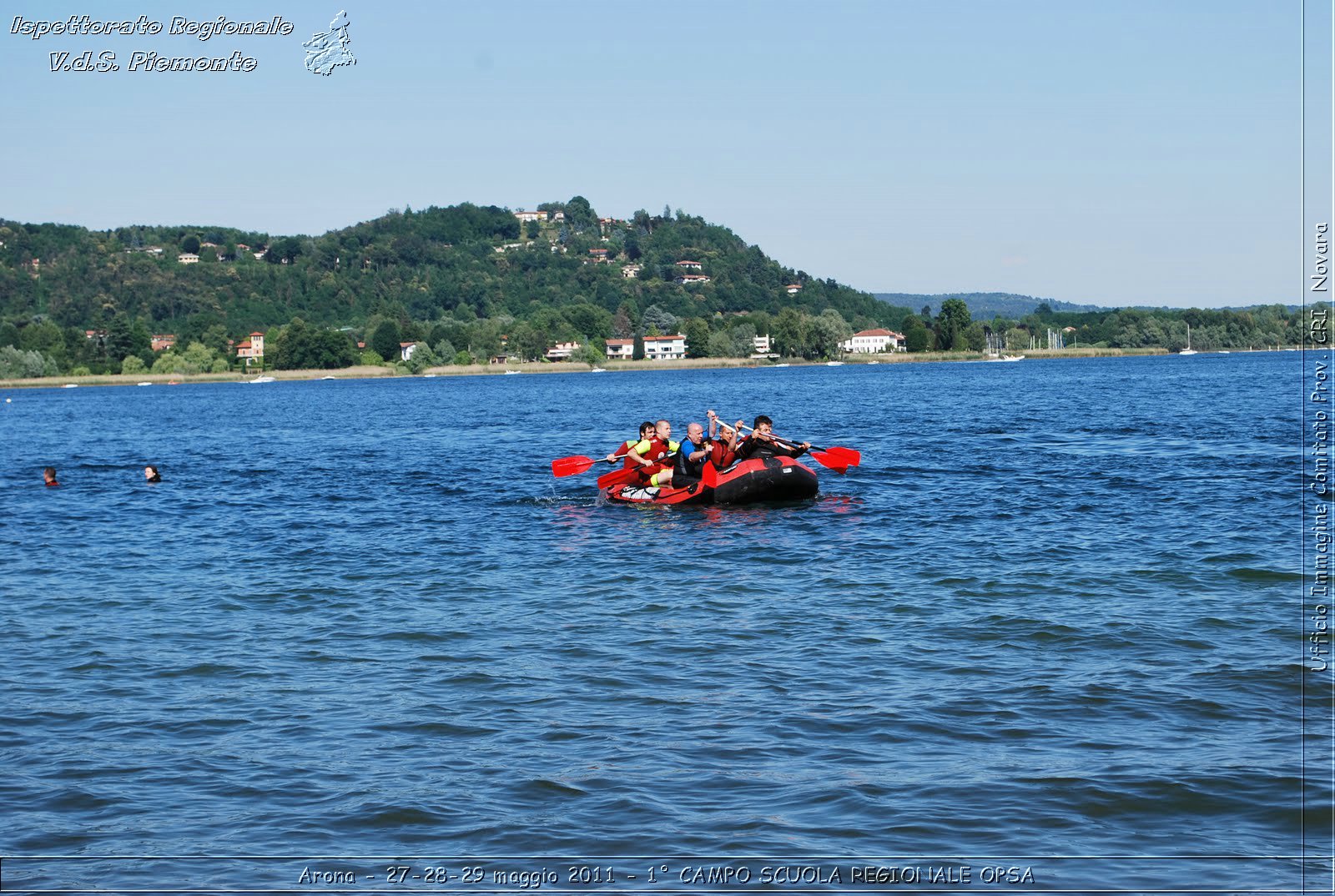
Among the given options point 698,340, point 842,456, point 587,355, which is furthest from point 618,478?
point 698,340

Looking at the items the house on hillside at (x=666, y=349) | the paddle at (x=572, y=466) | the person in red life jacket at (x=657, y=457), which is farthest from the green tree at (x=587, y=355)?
the person in red life jacket at (x=657, y=457)

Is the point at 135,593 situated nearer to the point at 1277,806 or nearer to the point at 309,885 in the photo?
the point at 309,885

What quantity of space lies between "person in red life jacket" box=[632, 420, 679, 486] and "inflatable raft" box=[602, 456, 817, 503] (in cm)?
20

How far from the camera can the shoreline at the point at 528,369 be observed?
15812 centimetres

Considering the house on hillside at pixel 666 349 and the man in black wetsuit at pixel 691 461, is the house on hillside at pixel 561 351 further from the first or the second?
the man in black wetsuit at pixel 691 461

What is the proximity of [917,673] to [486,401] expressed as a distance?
75.7m

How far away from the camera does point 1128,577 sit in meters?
14.5

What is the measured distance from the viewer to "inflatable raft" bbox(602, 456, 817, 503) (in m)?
21.2

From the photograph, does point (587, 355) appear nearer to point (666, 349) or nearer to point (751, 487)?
point (666, 349)

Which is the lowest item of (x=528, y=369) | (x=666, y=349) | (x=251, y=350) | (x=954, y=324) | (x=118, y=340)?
(x=528, y=369)

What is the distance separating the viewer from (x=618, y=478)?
23281mm

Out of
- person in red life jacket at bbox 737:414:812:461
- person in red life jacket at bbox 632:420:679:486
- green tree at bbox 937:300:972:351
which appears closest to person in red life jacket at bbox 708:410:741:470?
person in red life jacket at bbox 737:414:812:461

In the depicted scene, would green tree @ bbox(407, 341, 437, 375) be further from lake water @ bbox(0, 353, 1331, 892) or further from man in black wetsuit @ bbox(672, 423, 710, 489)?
man in black wetsuit @ bbox(672, 423, 710, 489)

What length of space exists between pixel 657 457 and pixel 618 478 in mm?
1183
